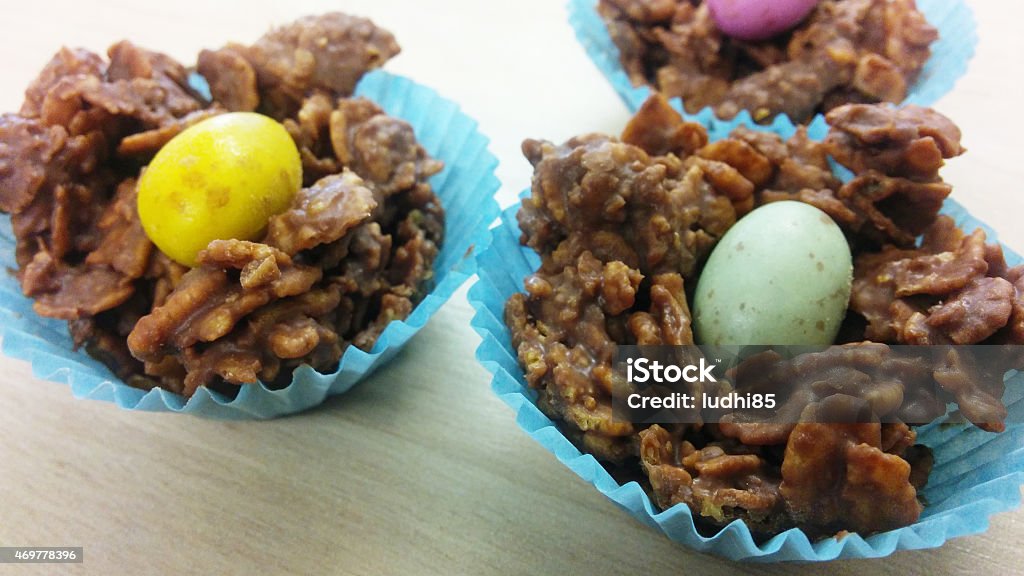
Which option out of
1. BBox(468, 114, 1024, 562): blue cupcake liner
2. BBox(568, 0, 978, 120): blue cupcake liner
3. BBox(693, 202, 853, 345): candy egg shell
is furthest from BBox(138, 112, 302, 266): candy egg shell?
BBox(568, 0, 978, 120): blue cupcake liner

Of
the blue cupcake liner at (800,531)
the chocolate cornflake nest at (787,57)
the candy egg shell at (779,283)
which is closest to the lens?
the blue cupcake liner at (800,531)

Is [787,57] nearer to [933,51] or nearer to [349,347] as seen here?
[933,51]

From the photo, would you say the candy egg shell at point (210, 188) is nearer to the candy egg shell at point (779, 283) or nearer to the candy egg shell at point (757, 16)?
the candy egg shell at point (779, 283)

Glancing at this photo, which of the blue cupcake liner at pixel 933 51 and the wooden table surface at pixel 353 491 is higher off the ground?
the blue cupcake liner at pixel 933 51

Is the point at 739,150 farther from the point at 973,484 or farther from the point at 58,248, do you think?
the point at 58,248

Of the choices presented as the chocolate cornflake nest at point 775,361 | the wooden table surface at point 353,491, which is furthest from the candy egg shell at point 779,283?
the wooden table surface at point 353,491

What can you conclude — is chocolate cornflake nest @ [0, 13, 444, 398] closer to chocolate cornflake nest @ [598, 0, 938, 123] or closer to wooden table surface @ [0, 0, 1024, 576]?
wooden table surface @ [0, 0, 1024, 576]
